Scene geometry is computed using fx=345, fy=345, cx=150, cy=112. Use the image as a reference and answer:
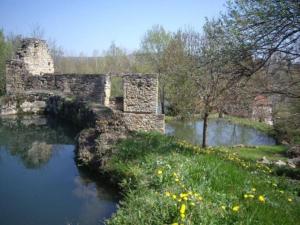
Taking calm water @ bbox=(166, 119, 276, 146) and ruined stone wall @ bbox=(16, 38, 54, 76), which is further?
calm water @ bbox=(166, 119, 276, 146)

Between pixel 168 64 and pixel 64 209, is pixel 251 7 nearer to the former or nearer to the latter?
pixel 64 209

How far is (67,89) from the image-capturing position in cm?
1894

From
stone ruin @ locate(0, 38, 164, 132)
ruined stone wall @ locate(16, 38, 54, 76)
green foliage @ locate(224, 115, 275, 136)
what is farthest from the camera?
green foliage @ locate(224, 115, 275, 136)

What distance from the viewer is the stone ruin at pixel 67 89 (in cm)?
1599

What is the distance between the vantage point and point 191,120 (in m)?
28.4

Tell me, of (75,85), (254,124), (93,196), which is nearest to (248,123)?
(254,124)

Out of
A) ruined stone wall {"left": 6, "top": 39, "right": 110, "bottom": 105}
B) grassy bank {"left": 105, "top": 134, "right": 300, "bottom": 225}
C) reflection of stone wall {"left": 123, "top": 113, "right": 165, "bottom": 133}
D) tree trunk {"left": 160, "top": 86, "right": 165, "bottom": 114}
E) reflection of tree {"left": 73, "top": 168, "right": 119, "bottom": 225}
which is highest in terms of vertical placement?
ruined stone wall {"left": 6, "top": 39, "right": 110, "bottom": 105}

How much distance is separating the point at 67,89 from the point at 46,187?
11.9 meters

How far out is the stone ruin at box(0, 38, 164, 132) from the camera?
52.5ft

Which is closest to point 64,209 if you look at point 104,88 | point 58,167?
point 58,167

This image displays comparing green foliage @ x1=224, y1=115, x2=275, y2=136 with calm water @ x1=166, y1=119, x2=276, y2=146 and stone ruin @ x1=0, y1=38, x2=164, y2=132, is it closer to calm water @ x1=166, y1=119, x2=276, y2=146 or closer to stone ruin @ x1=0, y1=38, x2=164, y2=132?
calm water @ x1=166, y1=119, x2=276, y2=146

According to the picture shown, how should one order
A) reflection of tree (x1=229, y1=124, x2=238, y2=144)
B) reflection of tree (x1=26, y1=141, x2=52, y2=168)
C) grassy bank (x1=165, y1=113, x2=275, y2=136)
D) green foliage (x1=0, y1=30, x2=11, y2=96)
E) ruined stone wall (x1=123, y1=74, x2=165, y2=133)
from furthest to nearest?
grassy bank (x1=165, y1=113, x2=275, y2=136) → green foliage (x1=0, y1=30, x2=11, y2=96) → reflection of tree (x1=229, y1=124, x2=238, y2=144) → ruined stone wall (x1=123, y1=74, x2=165, y2=133) → reflection of tree (x1=26, y1=141, x2=52, y2=168)

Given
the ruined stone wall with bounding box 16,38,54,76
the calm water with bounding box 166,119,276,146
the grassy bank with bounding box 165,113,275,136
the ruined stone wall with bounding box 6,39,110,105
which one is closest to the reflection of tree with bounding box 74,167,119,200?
the ruined stone wall with bounding box 6,39,110,105

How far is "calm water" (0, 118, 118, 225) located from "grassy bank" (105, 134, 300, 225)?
25.8 inches
